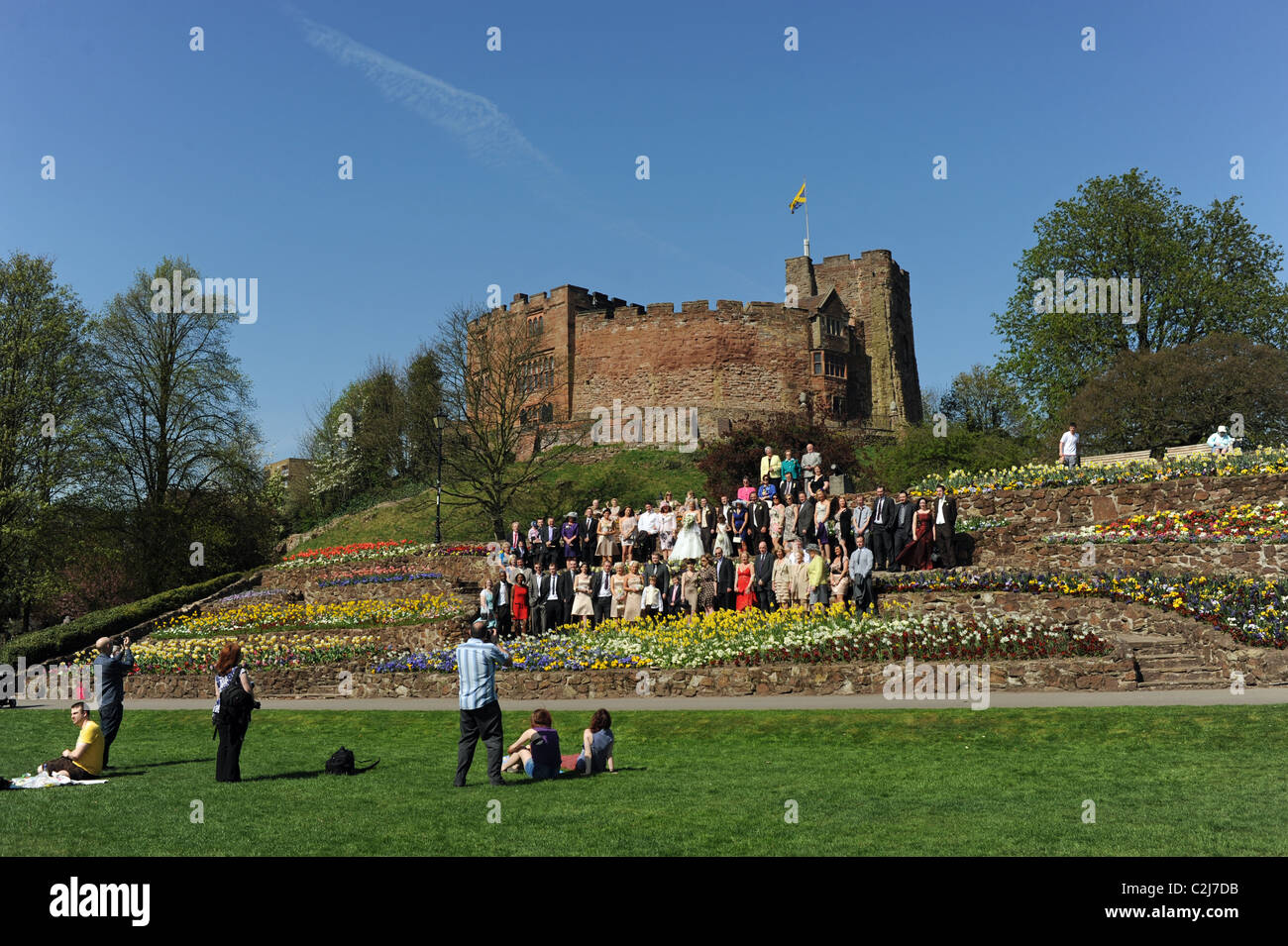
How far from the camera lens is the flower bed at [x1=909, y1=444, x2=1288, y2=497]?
24219 millimetres

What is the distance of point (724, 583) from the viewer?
2244 centimetres

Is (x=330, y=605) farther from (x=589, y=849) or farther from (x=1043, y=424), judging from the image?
(x=1043, y=424)

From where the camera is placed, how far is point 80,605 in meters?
44.5

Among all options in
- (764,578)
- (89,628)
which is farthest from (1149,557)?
(89,628)

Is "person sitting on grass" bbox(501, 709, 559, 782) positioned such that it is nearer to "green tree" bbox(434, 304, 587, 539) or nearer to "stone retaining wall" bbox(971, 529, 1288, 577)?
"stone retaining wall" bbox(971, 529, 1288, 577)

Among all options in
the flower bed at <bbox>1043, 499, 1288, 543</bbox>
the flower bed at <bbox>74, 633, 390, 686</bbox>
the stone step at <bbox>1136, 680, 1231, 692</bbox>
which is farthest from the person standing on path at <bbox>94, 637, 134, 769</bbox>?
the flower bed at <bbox>1043, 499, 1288, 543</bbox>

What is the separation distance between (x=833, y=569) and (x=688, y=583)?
325 centimetres

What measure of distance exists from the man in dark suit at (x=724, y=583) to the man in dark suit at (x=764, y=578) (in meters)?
0.72

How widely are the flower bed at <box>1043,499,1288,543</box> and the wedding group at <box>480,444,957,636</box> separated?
11.6ft

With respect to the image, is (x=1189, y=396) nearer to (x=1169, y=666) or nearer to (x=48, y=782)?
(x=1169, y=666)

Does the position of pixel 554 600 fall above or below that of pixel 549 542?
below

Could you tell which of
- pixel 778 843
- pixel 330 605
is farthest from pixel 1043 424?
pixel 778 843

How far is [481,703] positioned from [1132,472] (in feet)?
69.0
